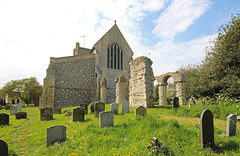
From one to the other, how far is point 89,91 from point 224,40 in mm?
16646

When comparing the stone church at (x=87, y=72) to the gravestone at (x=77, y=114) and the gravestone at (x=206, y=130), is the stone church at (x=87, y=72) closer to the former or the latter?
the gravestone at (x=77, y=114)

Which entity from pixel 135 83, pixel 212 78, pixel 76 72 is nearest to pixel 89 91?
pixel 76 72

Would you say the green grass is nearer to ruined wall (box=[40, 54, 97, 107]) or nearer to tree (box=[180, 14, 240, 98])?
tree (box=[180, 14, 240, 98])

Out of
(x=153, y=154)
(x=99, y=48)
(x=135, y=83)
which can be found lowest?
(x=153, y=154)

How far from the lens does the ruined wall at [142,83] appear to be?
10.2 meters

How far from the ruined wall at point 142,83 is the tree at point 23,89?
22.0 m

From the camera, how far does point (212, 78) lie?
11727 mm

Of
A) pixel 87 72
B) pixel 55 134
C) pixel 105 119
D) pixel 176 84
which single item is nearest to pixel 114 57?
pixel 87 72

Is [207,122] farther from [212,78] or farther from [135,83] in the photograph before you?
[212,78]

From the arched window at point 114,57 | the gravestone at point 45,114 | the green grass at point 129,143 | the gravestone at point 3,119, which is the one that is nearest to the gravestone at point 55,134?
the green grass at point 129,143

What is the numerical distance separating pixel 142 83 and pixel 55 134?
7345 millimetres

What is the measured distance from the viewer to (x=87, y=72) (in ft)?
65.7

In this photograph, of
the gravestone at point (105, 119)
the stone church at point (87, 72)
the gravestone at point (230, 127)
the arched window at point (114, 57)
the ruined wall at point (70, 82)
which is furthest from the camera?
the arched window at point (114, 57)

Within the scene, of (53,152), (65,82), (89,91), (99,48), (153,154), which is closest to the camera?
(153,154)
